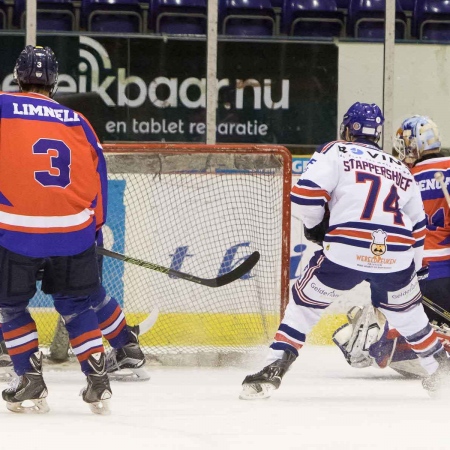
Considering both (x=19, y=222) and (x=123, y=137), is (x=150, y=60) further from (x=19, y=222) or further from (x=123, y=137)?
(x=19, y=222)

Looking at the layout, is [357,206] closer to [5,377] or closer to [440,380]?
[440,380]

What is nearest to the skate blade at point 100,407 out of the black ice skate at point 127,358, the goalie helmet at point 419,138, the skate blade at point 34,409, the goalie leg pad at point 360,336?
the skate blade at point 34,409

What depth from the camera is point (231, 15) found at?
5891mm

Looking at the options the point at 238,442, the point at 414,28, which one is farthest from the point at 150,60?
the point at 238,442

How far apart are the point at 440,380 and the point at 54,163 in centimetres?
152

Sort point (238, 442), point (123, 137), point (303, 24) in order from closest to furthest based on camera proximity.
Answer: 1. point (238, 442)
2. point (123, 137)
3. point (303, 24)

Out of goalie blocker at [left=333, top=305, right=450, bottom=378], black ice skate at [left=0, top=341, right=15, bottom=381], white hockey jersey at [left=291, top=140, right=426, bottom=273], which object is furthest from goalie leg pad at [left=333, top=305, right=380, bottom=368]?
black ice skate at [left=0, top=341, right=15, bottom=381]

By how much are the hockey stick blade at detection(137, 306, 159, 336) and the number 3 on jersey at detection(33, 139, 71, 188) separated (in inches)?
64.3

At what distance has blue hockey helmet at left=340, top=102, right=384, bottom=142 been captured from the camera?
12.5 ft

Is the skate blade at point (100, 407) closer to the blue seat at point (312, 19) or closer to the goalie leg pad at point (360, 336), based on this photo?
the goalie leg pad at point (360, 336)

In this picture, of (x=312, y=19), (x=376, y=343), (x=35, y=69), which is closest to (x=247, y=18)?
(x=312, y=19)

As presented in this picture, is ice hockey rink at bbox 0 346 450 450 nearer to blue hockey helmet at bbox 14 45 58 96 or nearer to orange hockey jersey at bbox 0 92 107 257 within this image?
orange hockey jersey at bbox 0 92 107 257

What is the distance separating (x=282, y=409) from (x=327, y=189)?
2.29ft

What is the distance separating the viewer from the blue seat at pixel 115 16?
18.9 ft
